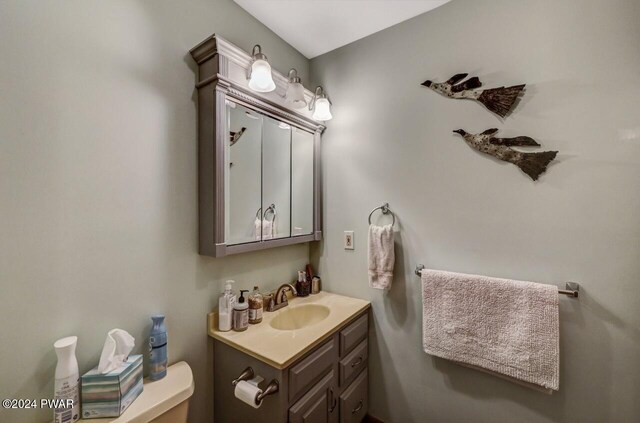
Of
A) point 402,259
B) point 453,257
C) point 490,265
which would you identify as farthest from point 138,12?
point 490,265

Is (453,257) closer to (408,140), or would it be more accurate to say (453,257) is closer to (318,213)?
(408,140)

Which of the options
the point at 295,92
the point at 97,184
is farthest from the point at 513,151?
the point at 97,184

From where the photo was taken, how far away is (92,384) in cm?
82

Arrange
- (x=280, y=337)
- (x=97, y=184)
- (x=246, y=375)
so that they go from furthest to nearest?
(x=280, y=337) → (x=246, y=375) → (x=97, y=184)

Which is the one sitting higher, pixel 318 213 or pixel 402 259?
pixel 318 213

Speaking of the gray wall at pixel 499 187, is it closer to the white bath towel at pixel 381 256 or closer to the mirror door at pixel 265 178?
the white bath towel at pixel 381 256

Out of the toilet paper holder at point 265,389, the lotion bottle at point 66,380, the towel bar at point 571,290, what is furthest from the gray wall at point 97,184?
the towel bar at point 571,290

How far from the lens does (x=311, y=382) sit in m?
1.16

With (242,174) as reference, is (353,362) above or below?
below

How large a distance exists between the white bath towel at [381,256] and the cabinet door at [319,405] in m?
0.54

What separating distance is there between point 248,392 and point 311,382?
303 millimetres

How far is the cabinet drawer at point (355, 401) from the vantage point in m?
1.37

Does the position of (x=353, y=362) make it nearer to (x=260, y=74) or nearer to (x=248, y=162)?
(x=248, y=162)

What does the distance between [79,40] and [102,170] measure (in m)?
0.44
